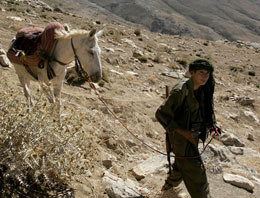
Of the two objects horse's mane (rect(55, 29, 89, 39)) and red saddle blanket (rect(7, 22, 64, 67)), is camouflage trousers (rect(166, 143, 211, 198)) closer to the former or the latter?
horse's mane (rect(55, 29, 89, 39))

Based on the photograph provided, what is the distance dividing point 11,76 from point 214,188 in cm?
565

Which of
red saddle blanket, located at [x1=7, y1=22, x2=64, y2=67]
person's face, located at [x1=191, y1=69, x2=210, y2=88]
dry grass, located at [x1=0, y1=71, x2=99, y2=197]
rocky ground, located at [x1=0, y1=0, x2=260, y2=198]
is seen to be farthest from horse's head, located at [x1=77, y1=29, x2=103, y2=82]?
person's face, located at [x1=191, y1=69, x2=210, y2=88]

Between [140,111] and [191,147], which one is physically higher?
[191,147]

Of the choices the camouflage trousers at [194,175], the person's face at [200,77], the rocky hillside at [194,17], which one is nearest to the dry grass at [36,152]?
the camouflage trousers at [194,175]

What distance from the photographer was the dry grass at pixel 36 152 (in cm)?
211

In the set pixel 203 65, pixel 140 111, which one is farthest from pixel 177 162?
pixel 140 111

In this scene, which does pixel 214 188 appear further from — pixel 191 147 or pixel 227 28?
pixel 227 28

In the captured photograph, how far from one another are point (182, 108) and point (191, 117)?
0.50 ft

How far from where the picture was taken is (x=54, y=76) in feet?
13.0

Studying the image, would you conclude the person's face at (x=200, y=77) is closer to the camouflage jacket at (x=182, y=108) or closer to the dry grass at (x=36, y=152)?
the camouflage jacket at (x=182, y=108)

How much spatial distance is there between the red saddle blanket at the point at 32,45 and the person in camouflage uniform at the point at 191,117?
7.62 ft

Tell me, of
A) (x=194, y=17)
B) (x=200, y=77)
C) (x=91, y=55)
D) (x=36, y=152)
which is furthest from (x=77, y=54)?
(x=194, y=17)

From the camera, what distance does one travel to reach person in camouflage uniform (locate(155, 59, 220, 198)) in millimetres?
2432

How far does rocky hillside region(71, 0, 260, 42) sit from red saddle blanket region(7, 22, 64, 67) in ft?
219
